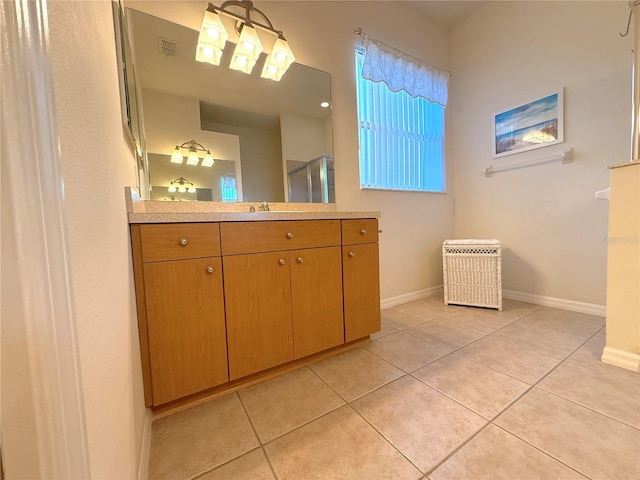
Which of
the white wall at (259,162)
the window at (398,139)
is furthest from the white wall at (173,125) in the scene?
the window at (398,139)

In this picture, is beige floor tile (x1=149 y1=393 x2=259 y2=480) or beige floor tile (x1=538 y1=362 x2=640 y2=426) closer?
beige floor tile (x1=149 y1=393 x2=259 y2=480)

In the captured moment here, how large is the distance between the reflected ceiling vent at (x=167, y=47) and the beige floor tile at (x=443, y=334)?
2.29m

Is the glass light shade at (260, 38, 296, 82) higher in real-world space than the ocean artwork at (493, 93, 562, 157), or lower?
higher

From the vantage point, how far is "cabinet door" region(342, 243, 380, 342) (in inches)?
58.0

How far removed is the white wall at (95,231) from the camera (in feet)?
1.30

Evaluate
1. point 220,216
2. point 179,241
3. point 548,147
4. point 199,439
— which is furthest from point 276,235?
point 548,147

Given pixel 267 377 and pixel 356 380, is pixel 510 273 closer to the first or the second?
pixel 356 380

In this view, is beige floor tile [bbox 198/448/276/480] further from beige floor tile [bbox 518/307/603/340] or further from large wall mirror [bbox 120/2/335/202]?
beige floor tile [bbox 518/307/603/340]

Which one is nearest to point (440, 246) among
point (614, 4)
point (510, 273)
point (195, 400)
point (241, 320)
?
point (510, 273)

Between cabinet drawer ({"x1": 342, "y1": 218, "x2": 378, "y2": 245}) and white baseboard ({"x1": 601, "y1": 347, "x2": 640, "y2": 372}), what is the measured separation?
1.29 metres

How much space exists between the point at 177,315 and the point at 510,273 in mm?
2711

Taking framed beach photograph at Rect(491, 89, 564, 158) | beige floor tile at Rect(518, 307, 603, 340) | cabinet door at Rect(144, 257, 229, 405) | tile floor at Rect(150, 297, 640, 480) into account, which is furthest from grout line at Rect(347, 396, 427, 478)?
framed beach photograph at Rect(491, 89, 564, 158)

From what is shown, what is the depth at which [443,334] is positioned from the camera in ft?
5.57

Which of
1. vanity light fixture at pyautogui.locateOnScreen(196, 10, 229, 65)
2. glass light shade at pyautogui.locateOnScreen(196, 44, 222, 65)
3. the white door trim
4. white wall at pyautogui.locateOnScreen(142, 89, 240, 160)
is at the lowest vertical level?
the white door trim
